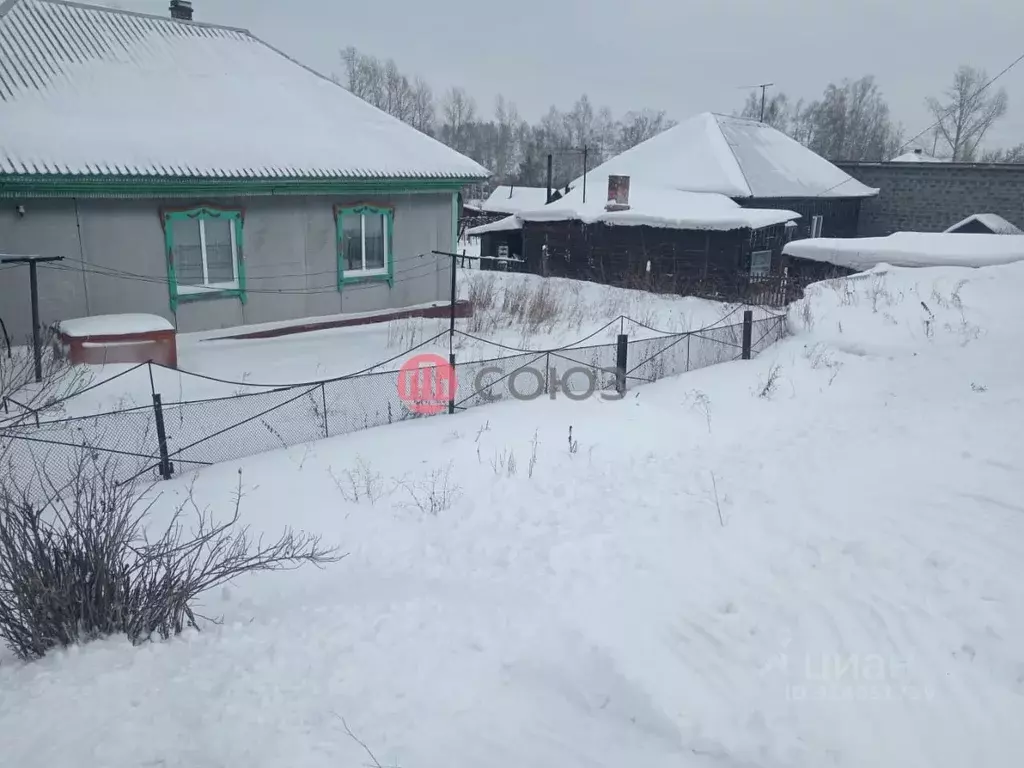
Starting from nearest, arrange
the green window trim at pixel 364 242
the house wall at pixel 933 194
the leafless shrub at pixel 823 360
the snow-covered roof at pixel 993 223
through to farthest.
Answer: the leafless shrub at pixel 823 360 → the green window trim at pixel 364 242 → the snow-covered roof at pixel 993 223 → the house wall at pixel 933 194

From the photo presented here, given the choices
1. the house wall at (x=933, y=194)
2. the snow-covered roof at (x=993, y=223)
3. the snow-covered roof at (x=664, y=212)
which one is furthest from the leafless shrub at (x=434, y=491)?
the house wall at (x=933, y=194)

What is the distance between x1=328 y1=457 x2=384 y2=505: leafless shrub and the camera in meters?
6.32

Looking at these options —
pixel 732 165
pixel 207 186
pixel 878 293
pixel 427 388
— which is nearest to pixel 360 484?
pixel 427 388

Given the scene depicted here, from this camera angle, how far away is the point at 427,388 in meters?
8.77

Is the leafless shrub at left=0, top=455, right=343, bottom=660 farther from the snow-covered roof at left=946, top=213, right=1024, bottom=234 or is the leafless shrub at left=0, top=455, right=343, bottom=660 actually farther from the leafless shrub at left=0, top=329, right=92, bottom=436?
the snow-covered roof at left=946, top=213, right=1024, bottom=234

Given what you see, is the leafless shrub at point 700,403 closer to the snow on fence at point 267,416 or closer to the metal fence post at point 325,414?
the snow on fence at point 267,416

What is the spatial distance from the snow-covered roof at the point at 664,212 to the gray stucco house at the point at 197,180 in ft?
27.9

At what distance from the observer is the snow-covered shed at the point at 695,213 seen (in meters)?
20.8

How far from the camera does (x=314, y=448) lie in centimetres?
746

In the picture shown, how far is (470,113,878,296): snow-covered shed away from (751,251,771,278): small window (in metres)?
0.04

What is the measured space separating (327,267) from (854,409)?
9.38 metres

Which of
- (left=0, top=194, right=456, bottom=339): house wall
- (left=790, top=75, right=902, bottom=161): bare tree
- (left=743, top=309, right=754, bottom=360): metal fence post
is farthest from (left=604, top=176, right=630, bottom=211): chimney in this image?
(left=790, top=75, right=902, bottom=161): bare tree

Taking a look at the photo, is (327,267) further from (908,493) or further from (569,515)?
(908,493)

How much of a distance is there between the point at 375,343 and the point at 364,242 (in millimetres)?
2549
